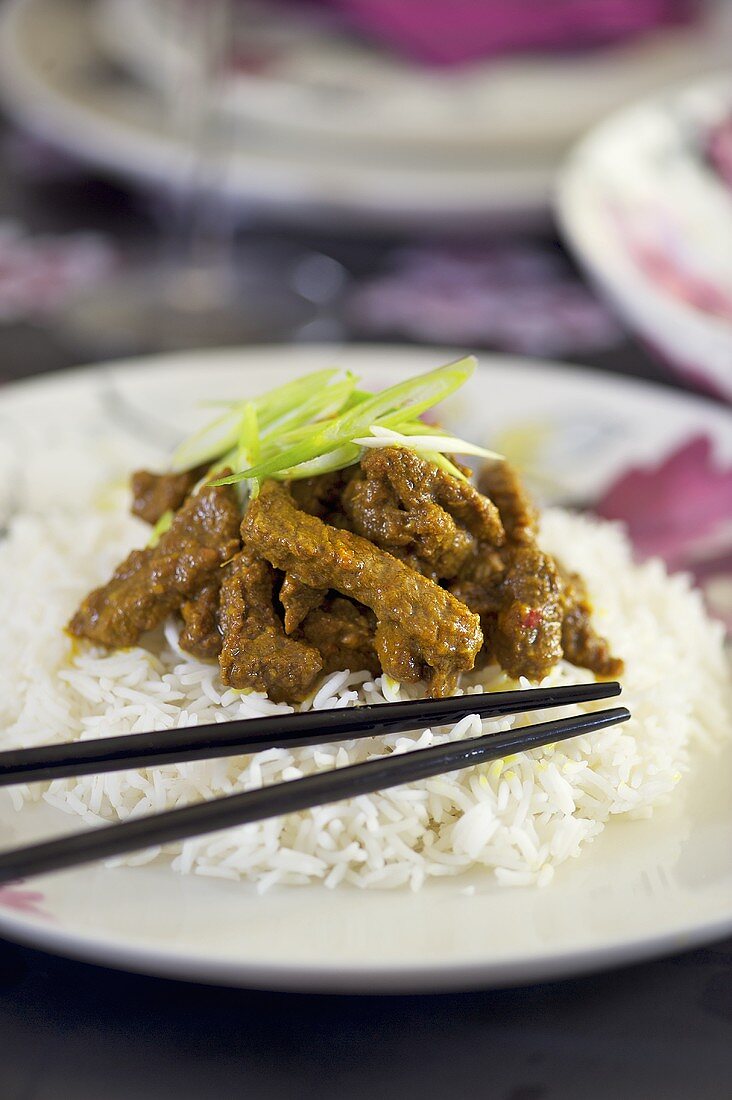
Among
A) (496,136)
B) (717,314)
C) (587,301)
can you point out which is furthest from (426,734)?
(496,136)

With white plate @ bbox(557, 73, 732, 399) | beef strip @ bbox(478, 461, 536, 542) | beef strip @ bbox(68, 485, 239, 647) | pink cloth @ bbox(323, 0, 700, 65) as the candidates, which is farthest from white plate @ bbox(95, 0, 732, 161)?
beef strip @ bbox(68, 485, 239, 647)

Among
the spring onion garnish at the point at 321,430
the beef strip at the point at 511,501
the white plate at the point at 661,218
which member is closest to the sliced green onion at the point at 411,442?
the spring onion garnish at the point at 321,430

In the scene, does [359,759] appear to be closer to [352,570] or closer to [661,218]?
[352,570]

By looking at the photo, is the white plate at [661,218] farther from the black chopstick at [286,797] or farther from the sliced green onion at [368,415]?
the black chopstick at [286,797]

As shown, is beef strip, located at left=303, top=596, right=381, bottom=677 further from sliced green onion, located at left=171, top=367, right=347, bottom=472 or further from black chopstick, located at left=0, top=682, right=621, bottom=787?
sliced green onion, located at left=171, top=367, right=347, bottom=472

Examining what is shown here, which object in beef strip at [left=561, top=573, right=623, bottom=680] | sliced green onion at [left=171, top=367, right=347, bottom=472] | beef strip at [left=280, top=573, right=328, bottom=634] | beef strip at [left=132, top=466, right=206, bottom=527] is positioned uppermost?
sliced green onion at [left=171, top=367, right=347, bottom=472]
